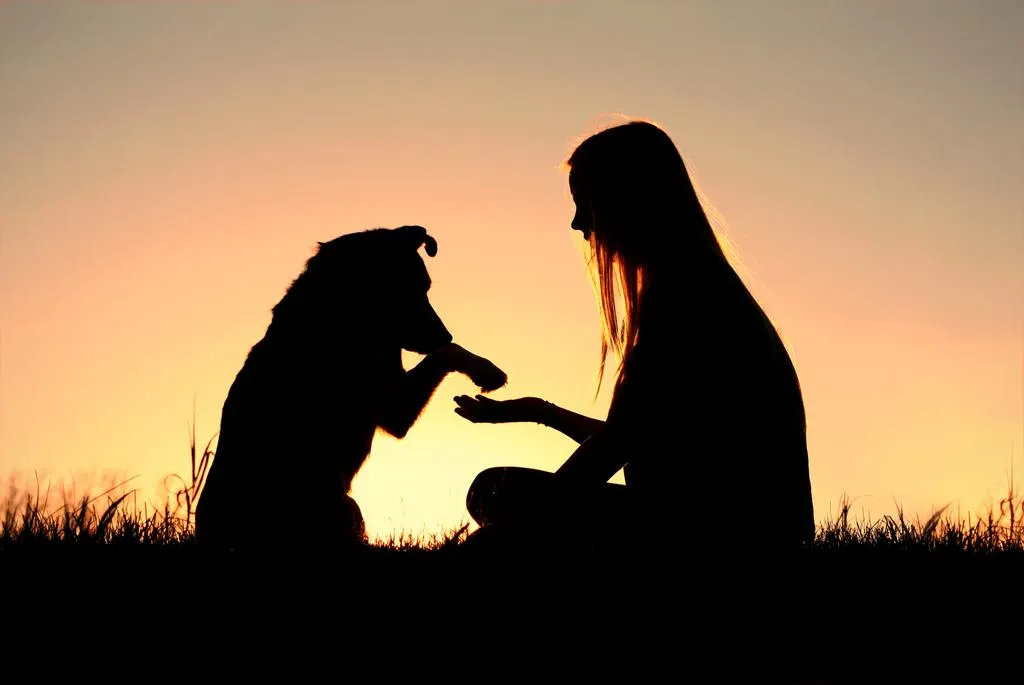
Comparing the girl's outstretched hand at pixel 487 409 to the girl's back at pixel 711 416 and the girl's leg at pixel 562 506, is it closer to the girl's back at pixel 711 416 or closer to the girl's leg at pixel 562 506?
the girl's leg at pixel 562 506

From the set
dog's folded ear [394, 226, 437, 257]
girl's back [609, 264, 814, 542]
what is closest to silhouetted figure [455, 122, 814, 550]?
girl's back [609, 264, 814, 542]

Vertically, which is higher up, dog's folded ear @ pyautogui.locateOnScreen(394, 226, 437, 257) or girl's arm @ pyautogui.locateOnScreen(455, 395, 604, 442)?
dog's folded ear @ pyautogui.locateOnScreen(394, 226, 437, 257)

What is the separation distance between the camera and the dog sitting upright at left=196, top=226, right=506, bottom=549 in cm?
541

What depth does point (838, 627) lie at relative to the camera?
3.87 meters

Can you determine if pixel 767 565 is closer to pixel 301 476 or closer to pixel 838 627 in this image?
pixel 838 627

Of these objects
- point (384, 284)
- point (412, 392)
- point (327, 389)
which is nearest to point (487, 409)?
point (327, 389)

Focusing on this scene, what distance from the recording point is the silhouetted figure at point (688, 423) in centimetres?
380

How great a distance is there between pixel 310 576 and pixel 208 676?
2.74 ft

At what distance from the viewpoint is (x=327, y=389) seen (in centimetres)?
579

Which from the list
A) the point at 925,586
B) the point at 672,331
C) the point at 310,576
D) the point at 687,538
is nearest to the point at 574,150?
the point at 672,331

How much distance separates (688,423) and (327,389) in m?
2.48

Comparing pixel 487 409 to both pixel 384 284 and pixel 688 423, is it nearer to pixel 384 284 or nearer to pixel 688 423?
pixel 688 423

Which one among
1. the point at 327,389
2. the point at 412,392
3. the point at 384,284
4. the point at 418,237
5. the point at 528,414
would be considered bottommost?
the point at 528,414

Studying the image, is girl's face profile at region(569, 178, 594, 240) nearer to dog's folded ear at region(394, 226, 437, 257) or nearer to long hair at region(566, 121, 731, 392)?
long hair at region(566, 121, 731, 392)
